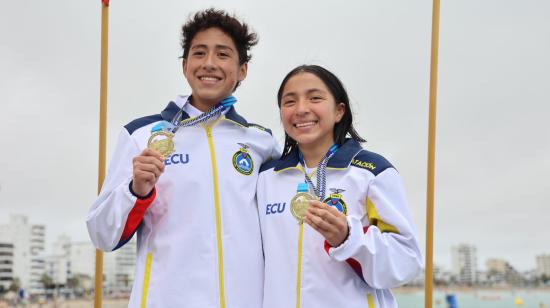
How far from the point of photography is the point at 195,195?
4145 millimetres

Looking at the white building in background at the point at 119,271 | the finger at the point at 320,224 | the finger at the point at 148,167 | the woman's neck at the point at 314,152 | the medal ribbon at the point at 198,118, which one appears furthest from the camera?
the white building in background at the point at 119,271

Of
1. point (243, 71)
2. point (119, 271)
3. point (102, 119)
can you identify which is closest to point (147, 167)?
point (243, 71)

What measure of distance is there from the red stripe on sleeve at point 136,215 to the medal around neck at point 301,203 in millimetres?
853

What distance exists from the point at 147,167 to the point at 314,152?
111cm

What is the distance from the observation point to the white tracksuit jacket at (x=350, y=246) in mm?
3707

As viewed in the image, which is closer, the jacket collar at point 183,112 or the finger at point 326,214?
the finger at point 326,214

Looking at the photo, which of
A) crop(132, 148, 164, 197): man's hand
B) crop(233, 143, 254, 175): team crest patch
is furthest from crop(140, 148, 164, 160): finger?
crop(233, 143, 254, 175): team crest patch

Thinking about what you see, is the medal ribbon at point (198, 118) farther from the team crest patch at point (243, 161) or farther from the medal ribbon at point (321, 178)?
the medal ribbon at point (321, 178)

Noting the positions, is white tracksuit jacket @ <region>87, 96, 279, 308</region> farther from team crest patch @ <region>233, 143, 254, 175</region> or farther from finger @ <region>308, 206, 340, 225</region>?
finger @ <region>308, 206, 340, 225</region>

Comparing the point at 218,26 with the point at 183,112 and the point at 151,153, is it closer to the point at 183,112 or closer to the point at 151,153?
the point at 183,112

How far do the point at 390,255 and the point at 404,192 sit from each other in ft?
1.49

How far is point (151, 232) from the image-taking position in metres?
4.18

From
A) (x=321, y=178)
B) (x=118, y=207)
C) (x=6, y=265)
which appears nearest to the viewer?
(x=118, y=207)

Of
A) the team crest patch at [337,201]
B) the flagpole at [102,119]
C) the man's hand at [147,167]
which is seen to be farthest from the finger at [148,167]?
the flagpole at [102,119]
